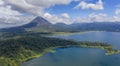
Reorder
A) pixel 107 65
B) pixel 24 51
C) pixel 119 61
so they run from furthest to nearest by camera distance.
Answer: pixel 24 51 → pixel 119 61 → pixel 107 65

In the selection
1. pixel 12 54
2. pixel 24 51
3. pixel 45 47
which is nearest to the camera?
pixel 12 54

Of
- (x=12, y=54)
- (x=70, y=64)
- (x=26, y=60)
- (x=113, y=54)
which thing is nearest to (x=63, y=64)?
(x=70, y=64)

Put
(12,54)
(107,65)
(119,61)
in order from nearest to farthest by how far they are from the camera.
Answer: (107,65), (119,61), (12,54)

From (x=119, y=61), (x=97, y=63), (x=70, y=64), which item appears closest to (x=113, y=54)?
(x=119, y=61)

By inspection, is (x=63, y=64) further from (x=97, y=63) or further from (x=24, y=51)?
(x=24, y=51)

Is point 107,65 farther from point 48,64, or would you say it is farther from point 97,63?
point 48,64

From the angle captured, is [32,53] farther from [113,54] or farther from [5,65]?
[113,54]

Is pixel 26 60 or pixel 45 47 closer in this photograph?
pixel 26 60

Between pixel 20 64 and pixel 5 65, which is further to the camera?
pixel 20 64

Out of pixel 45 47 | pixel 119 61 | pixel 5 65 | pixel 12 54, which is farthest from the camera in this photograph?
pixel 45 47
